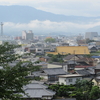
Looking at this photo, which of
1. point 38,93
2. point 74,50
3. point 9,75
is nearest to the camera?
point 9,75

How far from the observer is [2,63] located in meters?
4.51

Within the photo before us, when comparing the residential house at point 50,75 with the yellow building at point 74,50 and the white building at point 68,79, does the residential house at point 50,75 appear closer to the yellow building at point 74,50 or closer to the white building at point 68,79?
the white building at point 68,79

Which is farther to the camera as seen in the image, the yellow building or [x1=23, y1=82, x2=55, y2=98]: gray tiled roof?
the yellow building

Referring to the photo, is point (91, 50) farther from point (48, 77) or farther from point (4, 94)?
point (4, 94)

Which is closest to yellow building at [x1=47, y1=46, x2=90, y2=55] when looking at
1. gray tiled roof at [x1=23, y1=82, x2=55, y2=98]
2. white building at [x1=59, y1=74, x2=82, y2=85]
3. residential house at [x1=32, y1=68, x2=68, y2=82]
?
residential house at [x1=32, y1=68, x2=68, y2=82]

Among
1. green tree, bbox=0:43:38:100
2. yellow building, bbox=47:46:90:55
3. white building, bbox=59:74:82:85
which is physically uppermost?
green tree, bbox=0:43:38:100

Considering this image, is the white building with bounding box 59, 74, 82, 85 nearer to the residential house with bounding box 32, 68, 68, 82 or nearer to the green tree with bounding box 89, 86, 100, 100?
the residential house with bounding box 32, 68, 68, 82

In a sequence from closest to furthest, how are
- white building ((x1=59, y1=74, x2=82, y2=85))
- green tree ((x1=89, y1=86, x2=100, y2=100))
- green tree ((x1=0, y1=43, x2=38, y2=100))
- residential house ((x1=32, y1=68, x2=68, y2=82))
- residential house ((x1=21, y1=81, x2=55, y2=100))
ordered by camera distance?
1. green tree ((x1=0, y1=43, x2=38, y2=100))
2. residential house ((x1=21, y1=81, x2=55, y2=100))
3. green tree ((x1=89, y1=86, x2=100, y2=100))
4. white building ((x1=59, y1=74, x2=82, y2=85))
5. residential house ((x1=32, y1=68, x2=68, y2=82))

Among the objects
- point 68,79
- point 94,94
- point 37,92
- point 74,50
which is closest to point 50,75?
point 68,79

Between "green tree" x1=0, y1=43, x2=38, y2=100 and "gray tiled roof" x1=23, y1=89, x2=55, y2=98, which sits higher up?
"green tree" x1=0, y1=43, x2=38, y2=100

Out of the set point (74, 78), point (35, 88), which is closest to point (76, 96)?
point (35, 88)

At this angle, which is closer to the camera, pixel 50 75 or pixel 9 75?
pixel 9 75

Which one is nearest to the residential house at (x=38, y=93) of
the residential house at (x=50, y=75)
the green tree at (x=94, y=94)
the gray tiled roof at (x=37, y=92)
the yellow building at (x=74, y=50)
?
the gray tiled roof at (x=37, y=92)

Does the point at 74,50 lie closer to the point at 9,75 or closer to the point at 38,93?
the point at 38,93
